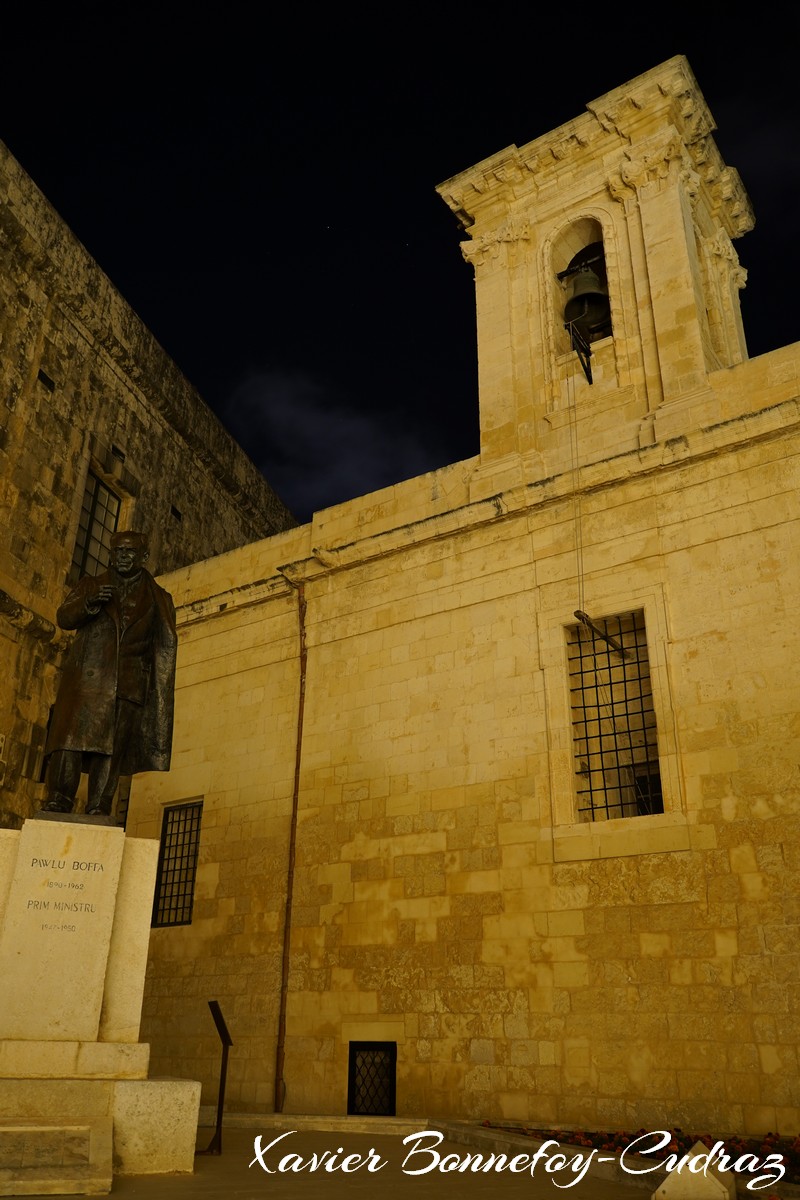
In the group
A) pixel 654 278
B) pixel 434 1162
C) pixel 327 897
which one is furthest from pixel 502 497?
pixel 434 1162

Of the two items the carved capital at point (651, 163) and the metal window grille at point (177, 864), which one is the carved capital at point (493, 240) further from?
the metal window grille at point (177, 864)

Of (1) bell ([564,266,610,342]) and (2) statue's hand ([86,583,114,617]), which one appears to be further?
(1) bell ([564,266,610,342])

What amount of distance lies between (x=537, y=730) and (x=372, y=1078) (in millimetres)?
3952

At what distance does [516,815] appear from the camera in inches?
396

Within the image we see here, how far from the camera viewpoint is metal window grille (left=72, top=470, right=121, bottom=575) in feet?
51.2

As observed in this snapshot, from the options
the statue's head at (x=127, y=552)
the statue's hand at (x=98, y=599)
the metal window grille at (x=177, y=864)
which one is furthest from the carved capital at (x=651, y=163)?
the metal window grille at (x=177, y=864)

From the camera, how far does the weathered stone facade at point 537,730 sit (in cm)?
867

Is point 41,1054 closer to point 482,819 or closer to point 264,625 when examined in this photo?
point 482,819

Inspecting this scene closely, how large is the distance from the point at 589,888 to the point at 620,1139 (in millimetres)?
2257

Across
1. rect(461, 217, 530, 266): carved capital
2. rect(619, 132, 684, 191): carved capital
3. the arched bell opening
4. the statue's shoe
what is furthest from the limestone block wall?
the statue's shoe

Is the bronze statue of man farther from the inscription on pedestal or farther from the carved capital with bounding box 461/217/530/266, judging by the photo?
the carved capital with bounding box 461/217/530/266

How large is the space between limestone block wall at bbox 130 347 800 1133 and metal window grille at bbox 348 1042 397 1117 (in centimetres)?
12

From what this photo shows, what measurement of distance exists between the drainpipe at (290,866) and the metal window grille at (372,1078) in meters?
0.86

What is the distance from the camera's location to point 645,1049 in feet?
27.8
